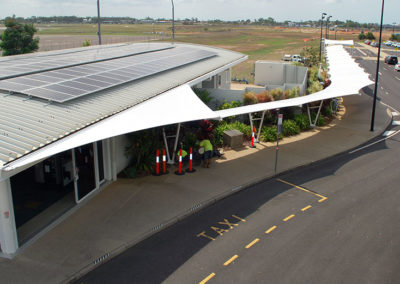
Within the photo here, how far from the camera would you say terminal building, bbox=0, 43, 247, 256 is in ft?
30.7

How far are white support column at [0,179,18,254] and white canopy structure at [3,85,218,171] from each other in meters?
1.25

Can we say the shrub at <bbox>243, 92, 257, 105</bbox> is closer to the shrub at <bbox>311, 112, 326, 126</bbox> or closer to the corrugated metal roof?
the shrub at <bbox>311, 112, 326, 126</bbox>

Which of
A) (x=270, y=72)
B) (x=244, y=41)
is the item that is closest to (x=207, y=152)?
(x=270, y=72)

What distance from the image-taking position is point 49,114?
1088 centimetres

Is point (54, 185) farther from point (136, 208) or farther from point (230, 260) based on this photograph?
point (230, 260)

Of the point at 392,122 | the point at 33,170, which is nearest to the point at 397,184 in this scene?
the point at 392,122

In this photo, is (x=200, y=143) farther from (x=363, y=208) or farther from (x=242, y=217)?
(x=363, y=208)

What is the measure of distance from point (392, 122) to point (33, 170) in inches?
854

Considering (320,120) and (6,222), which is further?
(320,120)

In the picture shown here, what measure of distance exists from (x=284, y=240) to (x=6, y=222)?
7.20m

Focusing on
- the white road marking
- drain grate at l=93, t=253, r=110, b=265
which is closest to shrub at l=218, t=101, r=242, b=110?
the white road marking

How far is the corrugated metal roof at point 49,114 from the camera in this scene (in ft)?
30.0

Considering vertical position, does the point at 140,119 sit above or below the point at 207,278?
above

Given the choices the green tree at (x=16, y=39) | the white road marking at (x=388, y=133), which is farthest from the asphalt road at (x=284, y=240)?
the green tree at (x=16, y=39)
